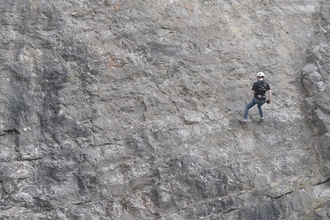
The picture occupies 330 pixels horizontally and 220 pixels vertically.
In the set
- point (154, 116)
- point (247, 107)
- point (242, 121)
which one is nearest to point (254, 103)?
point (247, 107)

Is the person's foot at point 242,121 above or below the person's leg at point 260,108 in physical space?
below

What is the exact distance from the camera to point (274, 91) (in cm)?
1269

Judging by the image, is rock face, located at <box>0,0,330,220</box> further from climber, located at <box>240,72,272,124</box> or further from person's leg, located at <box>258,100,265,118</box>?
climber, located at <box>240,72,272,124</box>

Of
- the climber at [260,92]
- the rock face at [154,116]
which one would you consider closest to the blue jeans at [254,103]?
the climber at [260,92]

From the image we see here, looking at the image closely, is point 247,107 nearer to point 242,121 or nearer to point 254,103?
point 254,103

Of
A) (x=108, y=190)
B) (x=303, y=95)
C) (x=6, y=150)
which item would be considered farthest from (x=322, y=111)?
(x=6, y=150)

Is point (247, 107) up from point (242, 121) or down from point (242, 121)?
up

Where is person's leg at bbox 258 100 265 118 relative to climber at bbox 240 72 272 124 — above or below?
below

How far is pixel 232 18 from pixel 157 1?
2.36 meters

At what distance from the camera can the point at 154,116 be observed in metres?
11.5

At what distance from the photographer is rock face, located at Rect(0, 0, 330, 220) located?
10578mm

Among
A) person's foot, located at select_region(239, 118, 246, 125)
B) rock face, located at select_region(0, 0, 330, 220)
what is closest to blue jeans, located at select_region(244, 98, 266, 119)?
person's foot, located at select_region(239, 118, 246, 125)

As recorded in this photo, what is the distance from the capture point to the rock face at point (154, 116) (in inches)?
416

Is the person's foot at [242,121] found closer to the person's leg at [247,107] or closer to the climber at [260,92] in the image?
the person's leg at [247,107]
